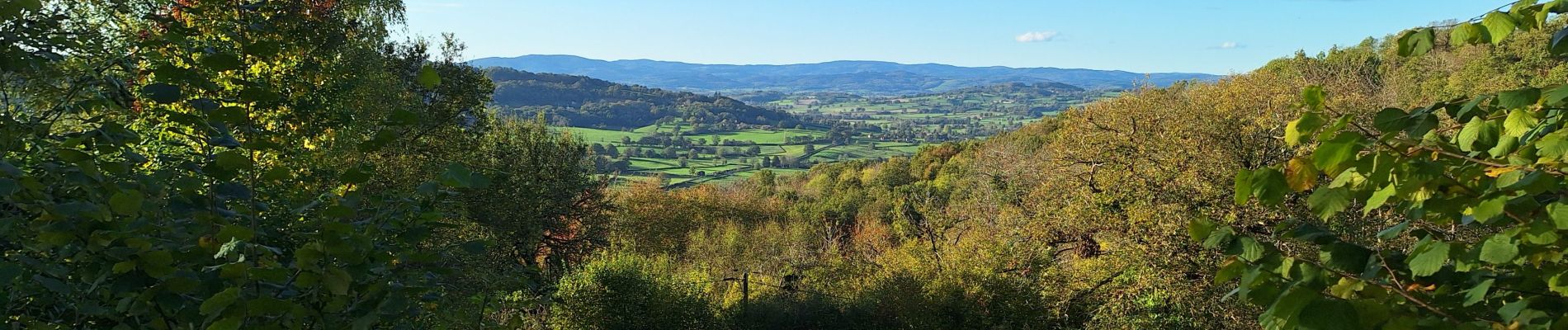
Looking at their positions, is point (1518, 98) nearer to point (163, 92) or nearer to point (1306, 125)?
point (1306, 125)

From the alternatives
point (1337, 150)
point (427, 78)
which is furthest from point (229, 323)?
point (1337, 150)

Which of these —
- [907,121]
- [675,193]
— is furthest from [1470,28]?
[907,121]

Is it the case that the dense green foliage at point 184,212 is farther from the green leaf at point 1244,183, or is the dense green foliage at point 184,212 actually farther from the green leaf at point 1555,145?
the green leaf at point 1555,145

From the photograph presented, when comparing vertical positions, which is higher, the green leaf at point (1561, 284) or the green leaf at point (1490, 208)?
the green leaf at point (1490, 208)

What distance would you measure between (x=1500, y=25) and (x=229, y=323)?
12.6 feet

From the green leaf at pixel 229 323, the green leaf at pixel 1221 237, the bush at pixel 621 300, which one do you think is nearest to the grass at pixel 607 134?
the bush at pixel 621 300

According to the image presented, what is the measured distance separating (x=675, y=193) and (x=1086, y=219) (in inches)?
932

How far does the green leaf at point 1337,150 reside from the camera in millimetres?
2094

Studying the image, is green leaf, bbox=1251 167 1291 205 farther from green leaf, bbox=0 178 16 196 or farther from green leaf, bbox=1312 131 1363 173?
green leaf, bbox=0 178 16 196

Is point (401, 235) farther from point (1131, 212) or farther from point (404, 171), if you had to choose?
point (1131, 212)

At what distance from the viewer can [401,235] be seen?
107 inches

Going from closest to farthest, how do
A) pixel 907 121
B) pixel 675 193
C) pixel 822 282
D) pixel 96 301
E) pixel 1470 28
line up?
pixel 96 301
pixel 1470 28
pixel 822 282
pixel 675 193
pixel 907 121

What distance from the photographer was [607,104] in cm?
10675

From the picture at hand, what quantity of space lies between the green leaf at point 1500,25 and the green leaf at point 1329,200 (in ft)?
2.16
